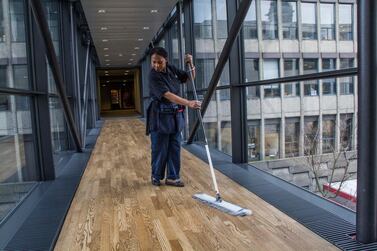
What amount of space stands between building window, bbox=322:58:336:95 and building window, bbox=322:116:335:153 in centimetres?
29

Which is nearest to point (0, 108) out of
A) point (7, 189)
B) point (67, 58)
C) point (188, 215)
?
point (7, 189)

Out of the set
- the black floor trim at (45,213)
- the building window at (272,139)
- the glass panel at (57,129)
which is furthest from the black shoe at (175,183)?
the glass panel at (57,129)

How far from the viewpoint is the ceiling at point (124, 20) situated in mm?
6574

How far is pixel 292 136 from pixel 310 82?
763 mm

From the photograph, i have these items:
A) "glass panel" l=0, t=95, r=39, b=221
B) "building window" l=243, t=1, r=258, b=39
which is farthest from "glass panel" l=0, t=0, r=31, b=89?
"building window" l=243, t=1, r=258, b=39

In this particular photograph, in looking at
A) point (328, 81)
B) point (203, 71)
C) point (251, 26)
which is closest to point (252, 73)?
point (251, 26)

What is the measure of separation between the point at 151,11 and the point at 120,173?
388 cm

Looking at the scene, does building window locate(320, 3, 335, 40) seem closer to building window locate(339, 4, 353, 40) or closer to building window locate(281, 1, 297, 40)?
building window locate(339, 4, 353, 40)

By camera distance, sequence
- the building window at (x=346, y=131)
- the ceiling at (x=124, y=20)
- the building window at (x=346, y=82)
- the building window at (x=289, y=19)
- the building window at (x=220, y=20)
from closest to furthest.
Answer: the building window at (x=346, y=82) → the building window at (x=346, y=131) → the building window at (x=289, y=19) → the building window at (x=220, y=20) → the ceiling at (x=124, y=20)

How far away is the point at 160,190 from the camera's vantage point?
140 inches

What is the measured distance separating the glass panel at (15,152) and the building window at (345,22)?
2732 mm

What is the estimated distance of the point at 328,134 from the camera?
11.9 ft

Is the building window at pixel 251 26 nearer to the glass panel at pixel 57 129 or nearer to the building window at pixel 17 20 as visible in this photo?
the building window at pixel 17 20

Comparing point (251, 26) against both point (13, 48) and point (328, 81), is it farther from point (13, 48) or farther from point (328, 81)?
point (13, 48)
